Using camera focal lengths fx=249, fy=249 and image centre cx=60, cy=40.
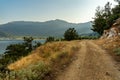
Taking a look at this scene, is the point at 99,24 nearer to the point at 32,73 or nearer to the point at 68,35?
the point at 68,35

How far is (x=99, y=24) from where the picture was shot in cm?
8344

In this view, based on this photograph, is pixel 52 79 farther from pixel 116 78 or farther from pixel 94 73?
pixel 116 78

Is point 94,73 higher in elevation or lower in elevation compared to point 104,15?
lower

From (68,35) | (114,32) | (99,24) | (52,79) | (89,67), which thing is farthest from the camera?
(99,24)

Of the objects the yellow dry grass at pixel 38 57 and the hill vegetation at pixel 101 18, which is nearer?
the yellow dry grass at pixel 38 57

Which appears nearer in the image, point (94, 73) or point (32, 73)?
point (32, 73)

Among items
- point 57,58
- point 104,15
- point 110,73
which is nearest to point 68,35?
point 104,15

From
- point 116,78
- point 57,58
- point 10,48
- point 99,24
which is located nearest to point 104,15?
point 99,24

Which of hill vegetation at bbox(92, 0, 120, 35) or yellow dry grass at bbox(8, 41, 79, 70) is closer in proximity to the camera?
yellow dry grass at bbox(8, 41, 79, 70)

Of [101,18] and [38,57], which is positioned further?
[101,18]

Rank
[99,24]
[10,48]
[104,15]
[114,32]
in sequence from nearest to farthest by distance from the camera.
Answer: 1. [114,32]
2. [99,24]
3. [104,15]
4. [10,48]

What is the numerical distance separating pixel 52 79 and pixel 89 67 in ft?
12.2

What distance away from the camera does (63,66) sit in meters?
18.4

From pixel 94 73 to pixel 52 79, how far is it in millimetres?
2659
